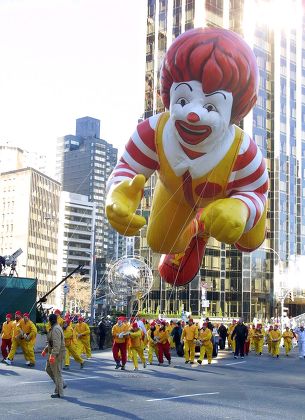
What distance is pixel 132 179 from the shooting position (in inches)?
379

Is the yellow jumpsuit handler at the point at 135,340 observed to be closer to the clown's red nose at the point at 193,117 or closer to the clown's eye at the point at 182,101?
the clown's eye at the point at 182,101

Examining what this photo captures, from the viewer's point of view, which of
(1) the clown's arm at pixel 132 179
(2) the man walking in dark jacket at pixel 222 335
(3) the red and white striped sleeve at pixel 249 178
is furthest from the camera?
(2) the man walking in dark jacket at pixel 222 335

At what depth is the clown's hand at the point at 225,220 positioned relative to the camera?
28.3 ft

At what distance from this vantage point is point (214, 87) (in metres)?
9.19

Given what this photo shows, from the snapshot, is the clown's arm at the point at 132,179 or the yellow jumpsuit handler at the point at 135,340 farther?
the yellow jumpsuit handler at the point at 135,340

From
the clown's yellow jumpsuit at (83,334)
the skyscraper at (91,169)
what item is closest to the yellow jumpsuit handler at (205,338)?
the clown's yellow jumpsuit at (83,334)

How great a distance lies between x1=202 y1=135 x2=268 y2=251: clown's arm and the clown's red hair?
0.84m

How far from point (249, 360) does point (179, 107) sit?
15869 millimetres

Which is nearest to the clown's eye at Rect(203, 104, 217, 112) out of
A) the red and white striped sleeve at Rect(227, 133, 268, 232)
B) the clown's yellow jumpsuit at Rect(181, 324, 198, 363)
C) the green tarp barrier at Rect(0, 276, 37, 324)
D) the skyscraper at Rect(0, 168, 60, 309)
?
the red and white striped sleeve at Rect(227, 133, 268, 232)

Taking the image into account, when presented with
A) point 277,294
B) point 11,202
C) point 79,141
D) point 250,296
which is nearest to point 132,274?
point 250,296

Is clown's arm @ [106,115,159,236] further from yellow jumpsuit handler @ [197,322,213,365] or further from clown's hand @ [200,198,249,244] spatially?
yellow jumpsuit handler @ [197,322,213,365]

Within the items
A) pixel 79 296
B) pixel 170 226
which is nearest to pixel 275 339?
pixel 170 226

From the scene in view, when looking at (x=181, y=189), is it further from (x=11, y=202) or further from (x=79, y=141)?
(x=79, y=141)

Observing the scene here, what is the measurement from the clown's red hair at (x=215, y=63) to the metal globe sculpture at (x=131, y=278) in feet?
53.4
